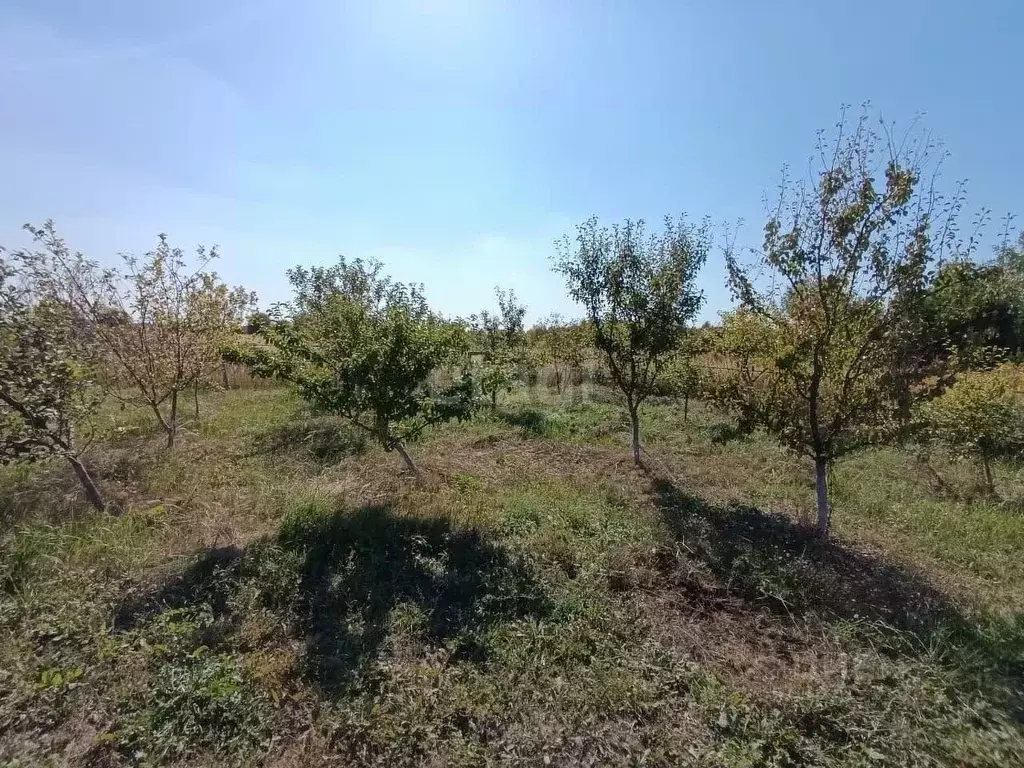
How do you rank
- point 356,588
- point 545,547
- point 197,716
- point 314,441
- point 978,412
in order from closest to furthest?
1. point 197,716
2. point 356,588
3. point 545,547
4. point 978,412
5. point 314,441

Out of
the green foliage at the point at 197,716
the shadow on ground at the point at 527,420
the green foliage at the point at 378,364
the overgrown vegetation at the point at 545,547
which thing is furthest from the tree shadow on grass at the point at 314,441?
the green foliage at the point at 197,716

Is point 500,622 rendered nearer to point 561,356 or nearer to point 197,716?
point 197,716

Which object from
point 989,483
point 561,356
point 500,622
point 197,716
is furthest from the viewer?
point 561,356

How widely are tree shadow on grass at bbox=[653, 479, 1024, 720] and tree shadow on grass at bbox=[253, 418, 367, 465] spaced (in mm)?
5180

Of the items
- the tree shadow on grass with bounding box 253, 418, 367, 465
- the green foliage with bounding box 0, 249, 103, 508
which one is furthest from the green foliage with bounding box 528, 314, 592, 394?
the green foliage with bounding box 0, 249, 103, 508

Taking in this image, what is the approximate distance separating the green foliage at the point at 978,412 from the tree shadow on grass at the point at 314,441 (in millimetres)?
8697

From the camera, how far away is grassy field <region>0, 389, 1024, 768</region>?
9.20 feet

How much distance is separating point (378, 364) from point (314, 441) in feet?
12.8

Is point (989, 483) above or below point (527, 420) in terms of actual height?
below

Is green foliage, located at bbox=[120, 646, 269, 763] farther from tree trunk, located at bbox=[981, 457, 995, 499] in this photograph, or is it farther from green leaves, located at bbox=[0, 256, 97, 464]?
tree trunk, located at bbox=[981, 457, 995, 499]

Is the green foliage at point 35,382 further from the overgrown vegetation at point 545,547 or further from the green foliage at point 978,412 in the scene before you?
the green foliage at point 978,412

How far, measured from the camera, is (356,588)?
420 centimetres

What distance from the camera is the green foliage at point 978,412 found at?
655 centimetres

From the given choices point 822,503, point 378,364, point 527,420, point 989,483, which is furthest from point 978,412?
point 378,364
